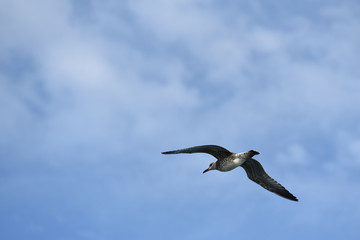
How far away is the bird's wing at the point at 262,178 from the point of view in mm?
21281

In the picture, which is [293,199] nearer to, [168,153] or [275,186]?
[275,186]

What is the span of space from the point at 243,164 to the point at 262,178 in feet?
3.81

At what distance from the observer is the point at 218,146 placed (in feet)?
62.3

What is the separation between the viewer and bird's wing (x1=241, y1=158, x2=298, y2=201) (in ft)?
69.8

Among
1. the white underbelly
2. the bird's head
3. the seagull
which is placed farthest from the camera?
the bird's head

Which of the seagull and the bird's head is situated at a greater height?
the bird's head

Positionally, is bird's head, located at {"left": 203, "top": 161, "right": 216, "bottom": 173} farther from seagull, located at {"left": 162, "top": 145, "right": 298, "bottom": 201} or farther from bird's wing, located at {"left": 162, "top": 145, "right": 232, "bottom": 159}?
bird's wing, located at {"left": 162, "top": 145, "right": 232, "bottom": 159}

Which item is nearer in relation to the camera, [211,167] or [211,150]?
[211,150]

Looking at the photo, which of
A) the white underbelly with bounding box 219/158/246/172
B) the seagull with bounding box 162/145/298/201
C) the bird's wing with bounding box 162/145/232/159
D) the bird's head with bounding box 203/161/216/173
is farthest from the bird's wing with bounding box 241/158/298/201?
the bird's wing with bounding box 162/145/232/159

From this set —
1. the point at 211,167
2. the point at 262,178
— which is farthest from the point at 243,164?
the point at 211,167

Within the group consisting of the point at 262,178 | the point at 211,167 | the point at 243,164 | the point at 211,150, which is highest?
the point at 211,167

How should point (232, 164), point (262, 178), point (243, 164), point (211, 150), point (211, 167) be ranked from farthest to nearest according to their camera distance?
point (262, 178) → point (243, 164) → point (211, 167) → point (232, 164) → point (211, 150)

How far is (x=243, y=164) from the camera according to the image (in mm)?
21453

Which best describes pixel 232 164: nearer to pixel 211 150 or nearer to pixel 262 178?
pixel 211 150
